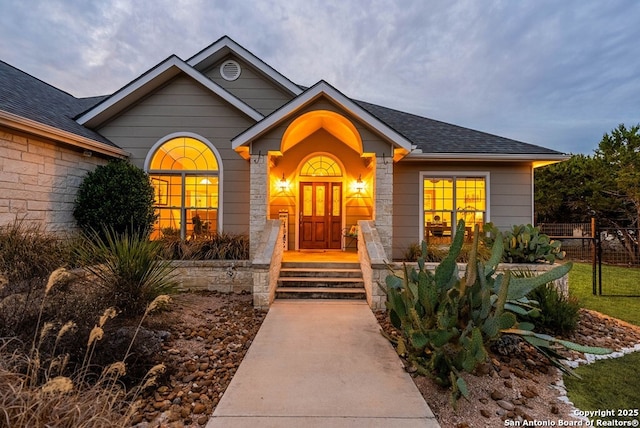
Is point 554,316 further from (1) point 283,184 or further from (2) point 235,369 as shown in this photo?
(1) point 283,184

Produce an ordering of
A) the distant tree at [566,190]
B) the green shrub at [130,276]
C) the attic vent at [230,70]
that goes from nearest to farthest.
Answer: the green shrub at [130,276]
the attic vent at [230,70]
the distant tree at [566,190]

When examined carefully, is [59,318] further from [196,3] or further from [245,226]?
[196,3]

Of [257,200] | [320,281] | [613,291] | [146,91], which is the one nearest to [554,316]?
[320,281]

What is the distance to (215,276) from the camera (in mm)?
7227

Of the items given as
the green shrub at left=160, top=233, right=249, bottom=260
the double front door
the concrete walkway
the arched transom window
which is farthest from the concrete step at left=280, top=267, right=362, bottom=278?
the arched transom window

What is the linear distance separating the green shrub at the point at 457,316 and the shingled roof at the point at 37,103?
759 cm

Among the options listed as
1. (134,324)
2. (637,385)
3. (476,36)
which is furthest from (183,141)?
(476,36)

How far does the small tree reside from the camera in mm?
7270

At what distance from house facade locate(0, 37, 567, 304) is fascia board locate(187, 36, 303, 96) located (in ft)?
0.12

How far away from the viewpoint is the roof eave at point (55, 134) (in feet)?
18.4

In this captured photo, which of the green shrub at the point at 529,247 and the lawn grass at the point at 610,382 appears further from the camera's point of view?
the green shrub at the point at 529,247

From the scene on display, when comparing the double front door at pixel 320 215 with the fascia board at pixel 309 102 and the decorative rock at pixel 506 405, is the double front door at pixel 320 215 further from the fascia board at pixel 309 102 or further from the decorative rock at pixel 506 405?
the decorative rock at pixel 506 405

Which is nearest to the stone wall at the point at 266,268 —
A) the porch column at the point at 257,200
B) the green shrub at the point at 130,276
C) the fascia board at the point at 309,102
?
the porch column at the point at 257,200

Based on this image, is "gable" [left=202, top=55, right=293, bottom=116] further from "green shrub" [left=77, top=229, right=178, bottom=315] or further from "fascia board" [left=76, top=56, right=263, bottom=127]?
"green shrub" [left=77, top=229, right=178, bottom=315]
